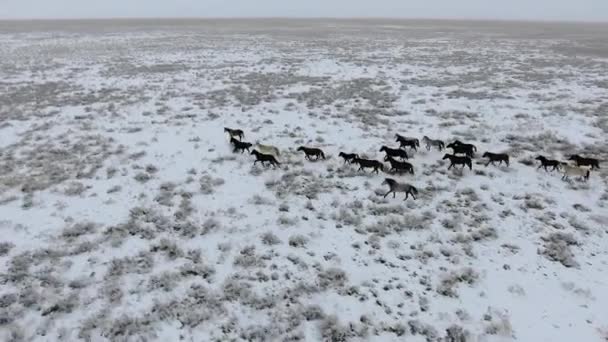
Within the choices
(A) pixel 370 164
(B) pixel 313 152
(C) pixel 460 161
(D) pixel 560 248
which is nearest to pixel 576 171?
(C) pixel 460 161

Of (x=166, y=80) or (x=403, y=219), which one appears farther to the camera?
(x=166, y=80)

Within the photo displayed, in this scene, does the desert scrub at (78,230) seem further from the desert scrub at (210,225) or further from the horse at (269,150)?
the horse at (269,150)

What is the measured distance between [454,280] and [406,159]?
638 centimetres

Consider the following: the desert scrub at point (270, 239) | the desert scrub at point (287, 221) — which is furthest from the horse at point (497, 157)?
the desert scrub at point (270, 239)

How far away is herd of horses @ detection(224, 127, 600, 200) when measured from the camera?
12.9 metres

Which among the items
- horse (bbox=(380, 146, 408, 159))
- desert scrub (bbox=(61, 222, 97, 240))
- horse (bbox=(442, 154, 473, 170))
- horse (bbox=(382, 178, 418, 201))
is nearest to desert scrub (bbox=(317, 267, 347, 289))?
horse (bbox=(382, 178, 418, 201))

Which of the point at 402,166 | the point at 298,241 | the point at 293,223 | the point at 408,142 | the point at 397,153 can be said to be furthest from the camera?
→ the point at 408,142

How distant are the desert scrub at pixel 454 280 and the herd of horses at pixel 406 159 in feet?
11.1

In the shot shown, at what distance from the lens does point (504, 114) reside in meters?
20.0

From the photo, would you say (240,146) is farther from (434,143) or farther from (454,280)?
(454,280)

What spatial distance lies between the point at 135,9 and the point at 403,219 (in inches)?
5966

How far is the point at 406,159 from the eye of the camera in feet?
47.9

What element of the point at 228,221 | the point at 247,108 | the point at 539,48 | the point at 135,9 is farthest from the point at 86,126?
the point at 135,9

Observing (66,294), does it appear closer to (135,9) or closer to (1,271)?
(1,271)
